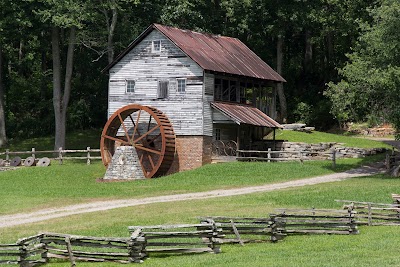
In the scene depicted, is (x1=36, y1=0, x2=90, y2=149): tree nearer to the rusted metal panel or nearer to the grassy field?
the grassy field

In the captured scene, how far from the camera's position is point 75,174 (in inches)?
2137

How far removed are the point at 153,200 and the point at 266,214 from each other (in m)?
8.54

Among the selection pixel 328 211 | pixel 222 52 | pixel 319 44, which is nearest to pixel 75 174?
pixel 222 52

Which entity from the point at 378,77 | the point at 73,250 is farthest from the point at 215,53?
the point at 73,250

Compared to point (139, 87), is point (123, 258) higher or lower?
lower

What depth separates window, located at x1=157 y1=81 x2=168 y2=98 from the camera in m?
56.0

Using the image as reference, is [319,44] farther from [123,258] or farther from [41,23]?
[123,258]

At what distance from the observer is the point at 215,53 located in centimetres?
5850

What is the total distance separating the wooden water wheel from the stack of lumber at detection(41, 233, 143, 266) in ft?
84.2

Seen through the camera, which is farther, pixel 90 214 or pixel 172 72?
pixel 172 72

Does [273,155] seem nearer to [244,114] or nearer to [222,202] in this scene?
[244,114]

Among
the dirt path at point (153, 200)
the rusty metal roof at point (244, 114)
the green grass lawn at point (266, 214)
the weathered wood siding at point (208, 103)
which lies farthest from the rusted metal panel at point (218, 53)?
the green grass lawn at point (266, 214)

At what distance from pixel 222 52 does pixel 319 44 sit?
2615 cm

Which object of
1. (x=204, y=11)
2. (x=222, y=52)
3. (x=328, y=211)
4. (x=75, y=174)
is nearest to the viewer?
(x=328, y=211)
